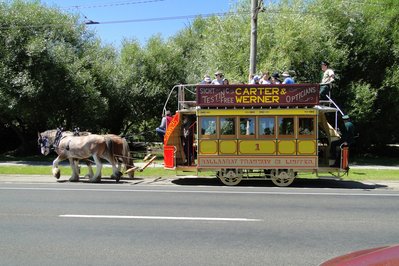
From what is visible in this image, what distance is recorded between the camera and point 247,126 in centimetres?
1518

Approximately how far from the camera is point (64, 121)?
1146 inches

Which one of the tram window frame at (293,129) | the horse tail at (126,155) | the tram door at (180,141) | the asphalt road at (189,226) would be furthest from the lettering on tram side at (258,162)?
the horse tail at (126,155)

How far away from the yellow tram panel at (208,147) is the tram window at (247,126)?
0.99 metres

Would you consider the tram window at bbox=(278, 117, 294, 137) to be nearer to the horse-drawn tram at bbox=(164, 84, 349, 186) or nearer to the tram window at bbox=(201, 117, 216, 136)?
the horse-drawn tram at bbox=(164, 84, 349, 186)

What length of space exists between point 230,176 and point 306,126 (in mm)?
2995

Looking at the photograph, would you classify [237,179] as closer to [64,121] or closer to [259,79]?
[259,79]

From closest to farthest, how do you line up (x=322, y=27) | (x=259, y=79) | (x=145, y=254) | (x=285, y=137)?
(x=145, y=254)
(x=285, y=137)
(x=259, y=79)
(x=322, y=27)

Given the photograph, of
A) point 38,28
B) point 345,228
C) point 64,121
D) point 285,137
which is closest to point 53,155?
point 64,121

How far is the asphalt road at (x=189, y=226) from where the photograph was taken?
6398 mm

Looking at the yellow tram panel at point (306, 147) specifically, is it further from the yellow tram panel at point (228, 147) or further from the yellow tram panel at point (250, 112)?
the yellow tram panel at point (228, 147)

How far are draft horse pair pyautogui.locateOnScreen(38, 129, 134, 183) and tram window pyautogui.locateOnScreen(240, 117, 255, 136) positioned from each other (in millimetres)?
4291

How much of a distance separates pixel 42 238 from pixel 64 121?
74.7 ft

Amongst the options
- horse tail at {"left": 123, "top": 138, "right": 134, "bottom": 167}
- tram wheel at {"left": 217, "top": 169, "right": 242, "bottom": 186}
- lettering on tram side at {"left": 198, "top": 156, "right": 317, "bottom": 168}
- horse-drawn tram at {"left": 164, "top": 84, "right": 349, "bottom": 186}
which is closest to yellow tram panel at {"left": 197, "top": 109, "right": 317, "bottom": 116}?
horse-drawn tram at {"left": 164, "top": 84, "right": 349, "bottom": 186}

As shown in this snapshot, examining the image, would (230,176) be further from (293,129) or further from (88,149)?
(88,149)
